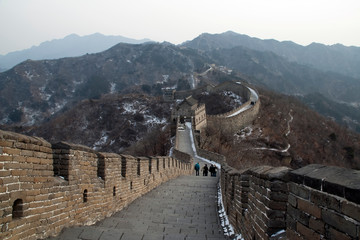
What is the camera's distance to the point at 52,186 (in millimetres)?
5164

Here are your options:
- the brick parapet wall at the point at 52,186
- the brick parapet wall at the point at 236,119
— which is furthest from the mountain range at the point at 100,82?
the brick parapet wall at the point at 52,186

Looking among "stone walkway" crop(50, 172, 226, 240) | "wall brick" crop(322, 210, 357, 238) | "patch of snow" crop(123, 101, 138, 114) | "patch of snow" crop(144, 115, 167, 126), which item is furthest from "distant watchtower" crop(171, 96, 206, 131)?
"wall brick" crop(322, 210, 357, 238)

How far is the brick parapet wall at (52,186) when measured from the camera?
161 inches

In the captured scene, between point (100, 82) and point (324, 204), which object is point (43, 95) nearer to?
point (100, 82)

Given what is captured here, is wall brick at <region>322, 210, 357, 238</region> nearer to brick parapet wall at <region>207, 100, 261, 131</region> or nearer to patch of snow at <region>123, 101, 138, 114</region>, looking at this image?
brick parapet wall at <region>207, 100, 261, 131</region>

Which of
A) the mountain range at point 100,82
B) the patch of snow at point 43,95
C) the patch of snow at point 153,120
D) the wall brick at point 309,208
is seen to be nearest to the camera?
the wall brick at point 309,208

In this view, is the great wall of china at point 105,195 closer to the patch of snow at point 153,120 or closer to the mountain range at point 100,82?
the patch of snow at point 153,120

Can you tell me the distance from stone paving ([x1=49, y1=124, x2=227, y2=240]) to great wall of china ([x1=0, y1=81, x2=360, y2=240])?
37 centimetres

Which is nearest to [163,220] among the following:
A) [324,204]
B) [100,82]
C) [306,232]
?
[306,232]

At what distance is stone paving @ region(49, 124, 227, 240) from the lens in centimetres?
559

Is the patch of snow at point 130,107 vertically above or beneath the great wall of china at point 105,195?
above

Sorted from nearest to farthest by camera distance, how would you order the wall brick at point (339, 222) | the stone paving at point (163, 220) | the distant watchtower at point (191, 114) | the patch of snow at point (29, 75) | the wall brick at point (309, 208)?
1. the wall brick at point (339, 222)
2. the wall brick at point (309, 208)
3. the stone paving at point (163, 220)
4. the distant watchtower at point (191, 114)
5. the patch of snow at point (29, 75)

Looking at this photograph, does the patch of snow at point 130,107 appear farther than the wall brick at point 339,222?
Yes

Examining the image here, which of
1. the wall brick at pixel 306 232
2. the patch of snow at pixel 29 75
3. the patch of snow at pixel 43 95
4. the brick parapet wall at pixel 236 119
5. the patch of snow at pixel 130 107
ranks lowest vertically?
the wall brick at pixel 306 232
